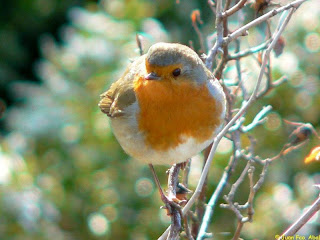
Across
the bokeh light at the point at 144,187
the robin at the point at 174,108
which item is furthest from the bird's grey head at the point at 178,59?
the bokeh light at the point at 144,187

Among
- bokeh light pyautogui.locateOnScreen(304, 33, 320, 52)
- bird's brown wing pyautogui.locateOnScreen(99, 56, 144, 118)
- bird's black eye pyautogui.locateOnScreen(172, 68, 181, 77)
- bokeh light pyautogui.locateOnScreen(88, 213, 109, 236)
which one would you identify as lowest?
bokeh light pyautogui.locateOnScreen(88, 213, 109, 236)

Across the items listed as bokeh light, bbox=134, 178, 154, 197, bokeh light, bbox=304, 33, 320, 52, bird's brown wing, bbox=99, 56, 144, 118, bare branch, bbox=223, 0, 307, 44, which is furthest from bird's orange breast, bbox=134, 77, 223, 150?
bokeh light, bbox=304, 33, 320, 52

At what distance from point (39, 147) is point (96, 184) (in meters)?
0.66

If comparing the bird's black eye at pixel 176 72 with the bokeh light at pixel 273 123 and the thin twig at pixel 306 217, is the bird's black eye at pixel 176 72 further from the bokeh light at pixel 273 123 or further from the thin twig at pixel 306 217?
the bokeh light at pixel 273 123

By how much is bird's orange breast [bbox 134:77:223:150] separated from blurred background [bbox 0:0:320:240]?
0.98 meters

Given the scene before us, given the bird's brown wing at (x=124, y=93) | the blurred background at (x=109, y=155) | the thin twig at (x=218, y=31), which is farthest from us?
the blurred background at (x=109, y=155)

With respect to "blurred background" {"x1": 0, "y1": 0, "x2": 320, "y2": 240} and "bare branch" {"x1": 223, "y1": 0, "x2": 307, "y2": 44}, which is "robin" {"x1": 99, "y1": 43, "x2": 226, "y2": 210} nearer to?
"bare branch" {"x1": 223, "y1": 0, "x2": 307, "y2": 44}

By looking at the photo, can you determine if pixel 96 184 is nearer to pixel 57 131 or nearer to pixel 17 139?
pixel 57 131

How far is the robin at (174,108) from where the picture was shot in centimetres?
183

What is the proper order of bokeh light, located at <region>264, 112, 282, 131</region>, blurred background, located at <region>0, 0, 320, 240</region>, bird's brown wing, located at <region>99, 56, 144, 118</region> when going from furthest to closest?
bokeh light, located at <region>264, 112, 282, 131</region> → blurred background, located at <region>0, 0, 320, 240</region> → bird's brown wing, located at <region>99, 56, 144, 118</region>

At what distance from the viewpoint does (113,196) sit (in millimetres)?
3361

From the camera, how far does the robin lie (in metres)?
1.83

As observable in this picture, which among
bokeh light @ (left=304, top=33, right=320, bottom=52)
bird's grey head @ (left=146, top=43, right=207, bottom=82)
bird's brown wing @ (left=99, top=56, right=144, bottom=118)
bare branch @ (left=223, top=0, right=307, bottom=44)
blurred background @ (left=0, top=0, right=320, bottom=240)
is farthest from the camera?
bokeh light @ (left=304, top=33, right=320, bottom=52)

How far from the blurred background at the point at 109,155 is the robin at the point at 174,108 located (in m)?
0.97
